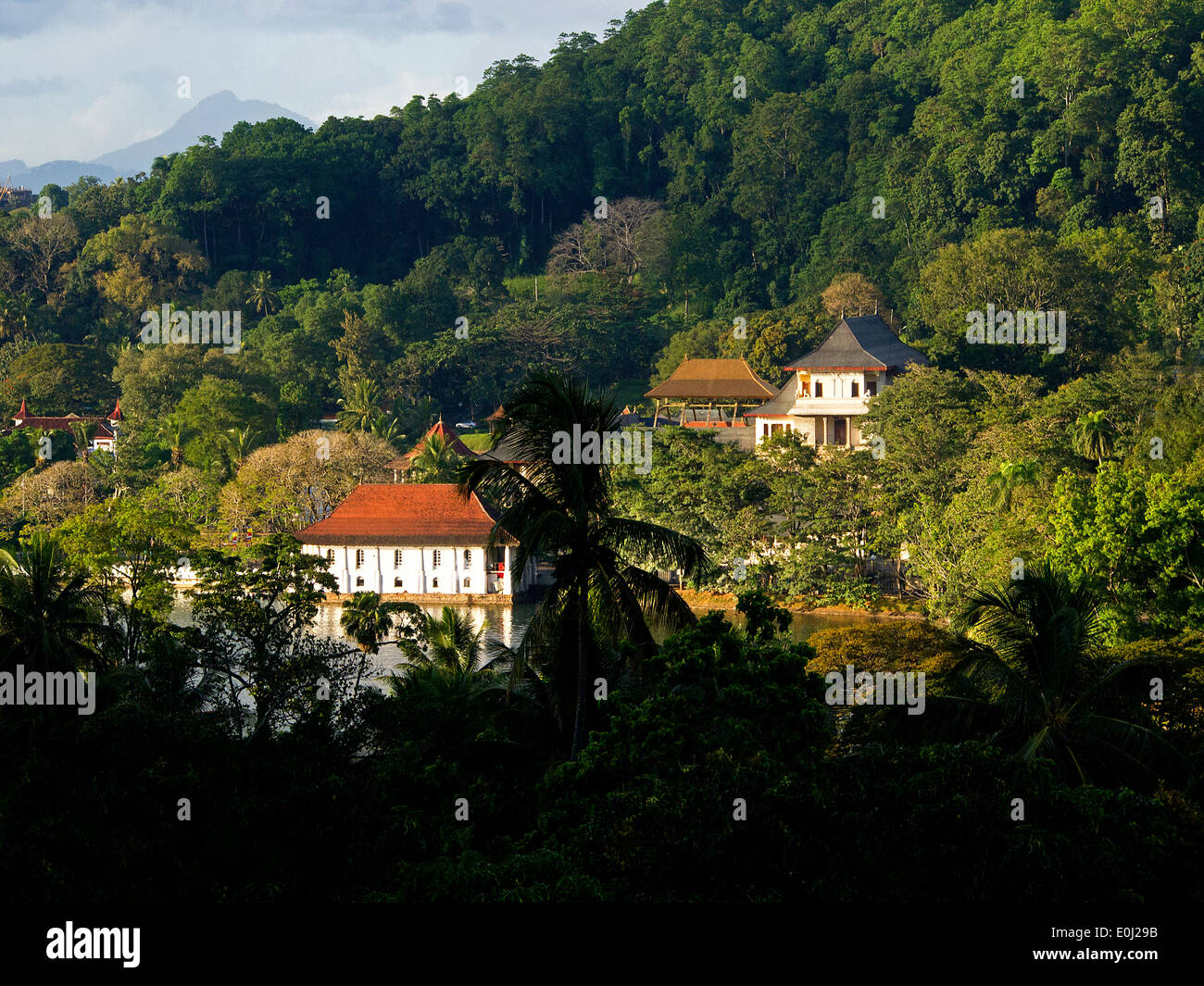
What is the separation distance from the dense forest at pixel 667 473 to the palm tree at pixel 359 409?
0.33 metres

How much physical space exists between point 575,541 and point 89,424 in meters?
48.1

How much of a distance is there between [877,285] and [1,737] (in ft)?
210

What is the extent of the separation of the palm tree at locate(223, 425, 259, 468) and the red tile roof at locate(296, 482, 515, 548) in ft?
27.0

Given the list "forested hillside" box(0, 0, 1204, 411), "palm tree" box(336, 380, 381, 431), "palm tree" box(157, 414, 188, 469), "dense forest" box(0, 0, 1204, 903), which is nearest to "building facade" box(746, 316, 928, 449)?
"dense forest" box(0, 0, 1204, 903)

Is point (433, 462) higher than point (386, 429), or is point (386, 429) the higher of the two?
point (386, 429)

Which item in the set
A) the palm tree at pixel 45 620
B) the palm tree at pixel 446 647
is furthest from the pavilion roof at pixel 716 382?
the palm tree at pixel 45 620

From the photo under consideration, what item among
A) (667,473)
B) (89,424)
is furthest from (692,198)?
(667,473)

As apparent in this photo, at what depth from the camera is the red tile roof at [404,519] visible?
140ft

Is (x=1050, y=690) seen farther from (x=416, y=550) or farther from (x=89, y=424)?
(x=89, y=424)

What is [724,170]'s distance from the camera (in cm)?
9312

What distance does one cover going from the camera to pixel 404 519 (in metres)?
43.2

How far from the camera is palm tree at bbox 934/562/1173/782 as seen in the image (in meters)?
14.3

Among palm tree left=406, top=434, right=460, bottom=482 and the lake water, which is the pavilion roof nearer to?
palm tree left=406, top=434, right=460, bottom=482
